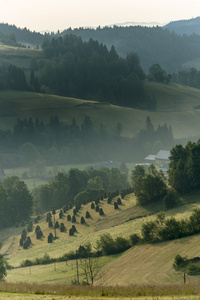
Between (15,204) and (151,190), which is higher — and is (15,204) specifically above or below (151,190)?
below

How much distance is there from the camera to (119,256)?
69.5 meters

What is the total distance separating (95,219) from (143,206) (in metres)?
11.0

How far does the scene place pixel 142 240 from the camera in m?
71.7

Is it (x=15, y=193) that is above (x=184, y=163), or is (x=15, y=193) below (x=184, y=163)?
below

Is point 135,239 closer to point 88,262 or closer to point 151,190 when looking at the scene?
point 88,262

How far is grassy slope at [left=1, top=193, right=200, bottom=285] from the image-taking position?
191ft

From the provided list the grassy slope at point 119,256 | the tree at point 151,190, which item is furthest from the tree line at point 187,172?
the grassy slope at point 119,256

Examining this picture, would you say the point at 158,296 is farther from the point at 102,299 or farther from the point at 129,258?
the point at 129,258

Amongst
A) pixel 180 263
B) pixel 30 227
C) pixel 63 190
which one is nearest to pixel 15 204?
pixel 63 190

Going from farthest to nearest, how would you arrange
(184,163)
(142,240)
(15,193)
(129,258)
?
1. (15,193)
2. (184,163)
3. (142,240)
4. (129,258)

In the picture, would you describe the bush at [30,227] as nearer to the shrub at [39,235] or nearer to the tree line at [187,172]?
the shrub at [39,235]

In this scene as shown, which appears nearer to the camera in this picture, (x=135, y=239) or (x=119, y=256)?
(x=119, y=256)

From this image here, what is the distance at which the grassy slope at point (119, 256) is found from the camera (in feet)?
191

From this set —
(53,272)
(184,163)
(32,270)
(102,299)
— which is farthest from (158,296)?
(184,163)
